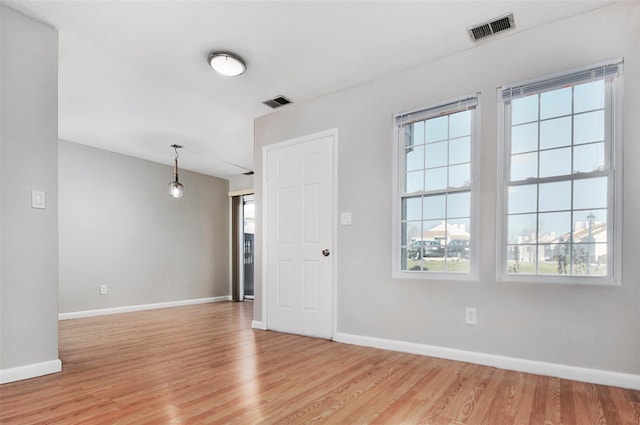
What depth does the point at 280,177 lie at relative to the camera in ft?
13.8

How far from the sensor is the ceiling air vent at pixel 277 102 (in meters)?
3.96

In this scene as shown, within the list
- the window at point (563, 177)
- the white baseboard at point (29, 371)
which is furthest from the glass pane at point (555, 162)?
the white baseboard at point (29, 371)

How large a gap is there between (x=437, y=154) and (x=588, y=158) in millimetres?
1081

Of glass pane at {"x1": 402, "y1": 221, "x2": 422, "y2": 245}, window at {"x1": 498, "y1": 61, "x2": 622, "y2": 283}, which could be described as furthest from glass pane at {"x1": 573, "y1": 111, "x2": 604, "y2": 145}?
glass pane at {"x1": 402, "y1": 221, "x2": 422, "y2": 245}

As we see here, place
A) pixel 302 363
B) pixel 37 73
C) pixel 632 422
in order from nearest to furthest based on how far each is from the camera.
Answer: pixel 632 422
pixel 37 73
pixel 302 363

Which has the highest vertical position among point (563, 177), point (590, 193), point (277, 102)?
point (277, 102)

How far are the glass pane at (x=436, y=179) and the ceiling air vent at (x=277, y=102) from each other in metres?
1.78

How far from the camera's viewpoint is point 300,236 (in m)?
4.01

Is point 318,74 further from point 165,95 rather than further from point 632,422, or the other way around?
point 632,422

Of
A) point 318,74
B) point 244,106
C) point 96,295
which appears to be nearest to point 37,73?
point 244,106

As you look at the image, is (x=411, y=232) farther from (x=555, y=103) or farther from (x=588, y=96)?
(x=588, y=96)

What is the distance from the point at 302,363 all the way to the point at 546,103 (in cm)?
275

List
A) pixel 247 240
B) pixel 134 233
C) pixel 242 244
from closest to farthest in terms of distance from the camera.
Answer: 1. pixel 134 233
2. pixel 242 244
3. pixel 247 240

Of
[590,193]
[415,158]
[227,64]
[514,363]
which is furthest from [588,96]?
[227,64]
